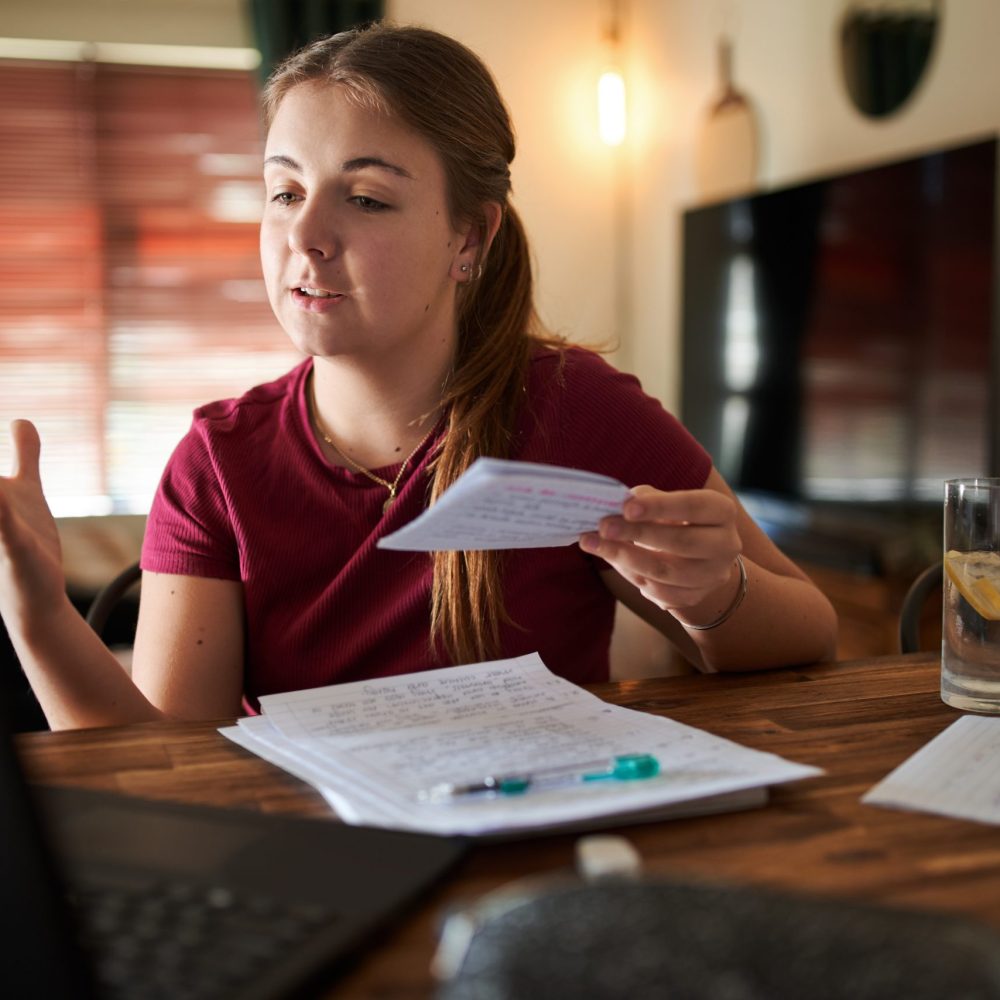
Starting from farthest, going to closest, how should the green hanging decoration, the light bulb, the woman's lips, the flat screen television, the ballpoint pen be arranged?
the light bulb < the green hanging decoration < the flat screen television < the woman's lips < the ballpoint pen

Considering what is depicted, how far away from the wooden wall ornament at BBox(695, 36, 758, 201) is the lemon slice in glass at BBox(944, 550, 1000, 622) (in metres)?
2.97

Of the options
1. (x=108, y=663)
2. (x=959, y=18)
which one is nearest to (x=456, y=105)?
(x=108, y=663)

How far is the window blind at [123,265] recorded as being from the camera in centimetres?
433

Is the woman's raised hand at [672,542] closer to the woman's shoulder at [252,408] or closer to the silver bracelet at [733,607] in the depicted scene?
the silver bracelet at [733,607]

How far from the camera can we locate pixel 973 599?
91cm

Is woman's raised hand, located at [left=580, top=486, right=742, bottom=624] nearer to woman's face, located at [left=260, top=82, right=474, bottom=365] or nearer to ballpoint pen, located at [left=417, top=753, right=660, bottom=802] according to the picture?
ballpoint pen, located at [left=417, top=753, right=660, bottom=802]

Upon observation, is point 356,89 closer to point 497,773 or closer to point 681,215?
point 497,773

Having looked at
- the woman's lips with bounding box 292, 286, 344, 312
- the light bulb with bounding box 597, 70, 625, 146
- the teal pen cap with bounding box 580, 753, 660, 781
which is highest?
the light bulb with bounding box 597, 70, 625, 146

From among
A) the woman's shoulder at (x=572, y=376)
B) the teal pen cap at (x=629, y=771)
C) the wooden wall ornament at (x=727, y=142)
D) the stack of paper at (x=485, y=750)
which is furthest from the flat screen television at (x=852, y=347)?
the teal pen cap at (x=629, y=771)

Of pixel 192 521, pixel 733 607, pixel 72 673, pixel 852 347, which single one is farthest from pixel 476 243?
pixel 852 347

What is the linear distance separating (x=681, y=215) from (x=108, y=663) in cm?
330

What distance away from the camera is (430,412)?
1352 mm

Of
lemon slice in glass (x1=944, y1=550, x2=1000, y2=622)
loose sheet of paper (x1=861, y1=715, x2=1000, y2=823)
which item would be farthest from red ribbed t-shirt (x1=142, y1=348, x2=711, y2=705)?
loose sheet of paper (x1=861, y1=715, x2=1000, y2=823)

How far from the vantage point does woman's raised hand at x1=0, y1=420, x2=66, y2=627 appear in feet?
2.80
